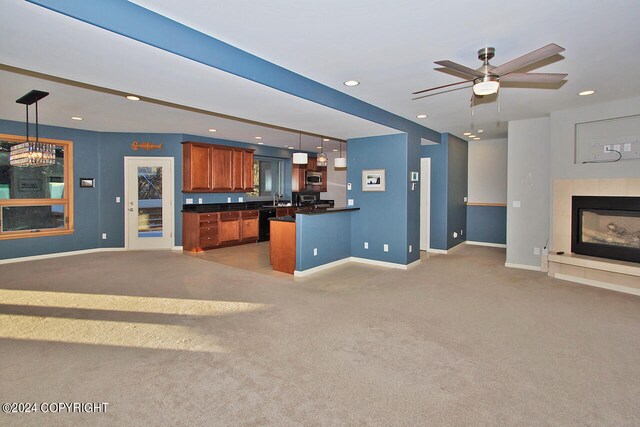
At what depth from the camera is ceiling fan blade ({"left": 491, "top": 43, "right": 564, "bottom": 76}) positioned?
241 centimetres

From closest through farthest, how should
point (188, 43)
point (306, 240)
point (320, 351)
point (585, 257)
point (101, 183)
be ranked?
point (188, 43), point (320, 351), point (585, 257), point (306, 240), point (101, 183)

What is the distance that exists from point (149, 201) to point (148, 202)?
3cm

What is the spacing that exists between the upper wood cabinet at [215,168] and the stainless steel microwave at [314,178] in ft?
7.44

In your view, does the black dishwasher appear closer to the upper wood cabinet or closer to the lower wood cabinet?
the lower wood cabinet

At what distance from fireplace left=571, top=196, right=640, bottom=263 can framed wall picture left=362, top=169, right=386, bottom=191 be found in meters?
2.86

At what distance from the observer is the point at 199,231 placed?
7.39m

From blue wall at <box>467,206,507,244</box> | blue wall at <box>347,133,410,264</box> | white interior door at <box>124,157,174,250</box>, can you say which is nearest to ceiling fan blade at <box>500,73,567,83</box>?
blue wall at <box>347,133,410,264</box>

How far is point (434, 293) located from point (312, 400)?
276cm

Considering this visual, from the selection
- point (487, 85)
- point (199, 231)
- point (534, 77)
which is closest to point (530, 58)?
point (487, 85)

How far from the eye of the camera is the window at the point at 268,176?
33.1 feet

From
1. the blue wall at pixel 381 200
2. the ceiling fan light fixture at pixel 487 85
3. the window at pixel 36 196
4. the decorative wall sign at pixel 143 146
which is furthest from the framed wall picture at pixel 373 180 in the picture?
the window at pixel 36 196

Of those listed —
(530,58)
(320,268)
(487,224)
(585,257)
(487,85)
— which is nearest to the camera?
(530,58)

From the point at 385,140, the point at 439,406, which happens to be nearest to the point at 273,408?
the point at 439,406

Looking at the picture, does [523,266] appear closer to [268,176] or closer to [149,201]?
[268,176]
